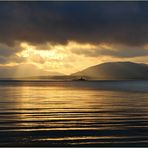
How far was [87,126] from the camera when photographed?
26062mm

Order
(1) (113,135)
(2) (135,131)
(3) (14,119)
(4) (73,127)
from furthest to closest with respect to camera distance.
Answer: (3) (14,119), (4) (73,127), (2) (135,131), (1) (113,135)

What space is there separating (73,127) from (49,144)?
5.69 m

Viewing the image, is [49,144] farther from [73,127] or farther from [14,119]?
[14,119]

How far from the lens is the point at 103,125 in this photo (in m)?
26.6

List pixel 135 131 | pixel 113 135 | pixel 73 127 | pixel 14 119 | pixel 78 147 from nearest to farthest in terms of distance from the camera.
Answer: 1. pixel 78 147
2. pixel 113 135
3. pixel 135 131
4. pixel 73 127
5. pixel 14 119

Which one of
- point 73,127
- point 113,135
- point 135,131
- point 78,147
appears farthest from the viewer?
point 73,127

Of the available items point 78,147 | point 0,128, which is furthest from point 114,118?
point 78,147

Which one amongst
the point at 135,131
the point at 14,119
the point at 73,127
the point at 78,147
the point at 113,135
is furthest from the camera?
the point at 14,119

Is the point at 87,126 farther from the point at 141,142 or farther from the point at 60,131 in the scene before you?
the point at 141,142

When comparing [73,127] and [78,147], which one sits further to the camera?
[73,127]

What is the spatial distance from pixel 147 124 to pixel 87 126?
4.45 meters

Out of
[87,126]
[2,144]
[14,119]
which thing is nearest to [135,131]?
[87,126]

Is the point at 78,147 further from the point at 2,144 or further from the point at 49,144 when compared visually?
the point at 2,144

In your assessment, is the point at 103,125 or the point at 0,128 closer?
the point at 0,128
